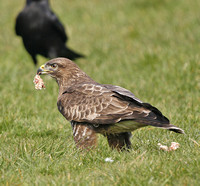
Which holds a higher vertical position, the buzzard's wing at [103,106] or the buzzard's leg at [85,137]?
the buzzard's wing at [103,106]

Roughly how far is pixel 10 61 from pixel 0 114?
4.19 metres

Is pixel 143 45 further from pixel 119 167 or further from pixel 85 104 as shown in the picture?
pixel 119 167

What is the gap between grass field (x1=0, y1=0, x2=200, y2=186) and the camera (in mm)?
3812

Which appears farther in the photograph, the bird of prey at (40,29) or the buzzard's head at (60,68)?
the bird of prey at (40,29)

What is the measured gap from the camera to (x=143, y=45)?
10.4 m

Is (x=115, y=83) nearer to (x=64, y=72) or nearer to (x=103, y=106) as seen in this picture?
(x=64, y=72)

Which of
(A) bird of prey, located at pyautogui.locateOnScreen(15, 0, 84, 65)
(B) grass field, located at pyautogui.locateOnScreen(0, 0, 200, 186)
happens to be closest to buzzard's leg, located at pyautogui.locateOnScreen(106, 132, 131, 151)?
(B) grass field, located at pyautogui.locateOnScreen(0, 0, 200, 186)

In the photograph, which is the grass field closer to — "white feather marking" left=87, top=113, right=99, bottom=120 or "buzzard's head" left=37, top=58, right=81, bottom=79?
"white feather marking" left=87, top=113, right=99, bottom=120

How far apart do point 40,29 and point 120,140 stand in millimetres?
5757

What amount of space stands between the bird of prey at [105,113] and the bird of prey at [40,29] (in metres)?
5.05

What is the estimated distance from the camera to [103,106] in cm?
456

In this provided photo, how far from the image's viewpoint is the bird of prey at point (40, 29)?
9781 mm

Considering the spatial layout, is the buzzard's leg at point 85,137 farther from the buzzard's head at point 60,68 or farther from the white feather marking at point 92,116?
the buzzard's head at point 60,68

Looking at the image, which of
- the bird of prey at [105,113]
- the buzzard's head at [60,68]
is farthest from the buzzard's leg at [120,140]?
the buzzard's head at [60,68]
